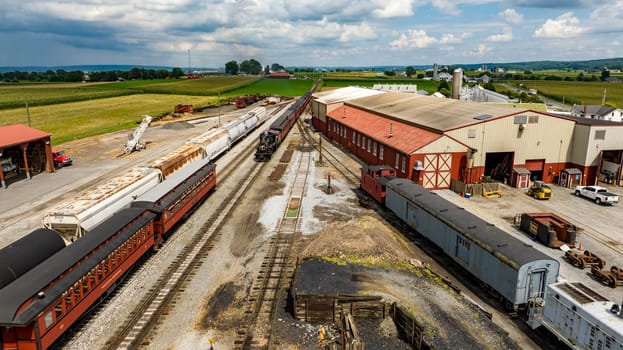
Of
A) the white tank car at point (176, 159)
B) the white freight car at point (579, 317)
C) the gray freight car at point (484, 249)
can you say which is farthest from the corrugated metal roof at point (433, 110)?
the white tank car at point (176, 159)

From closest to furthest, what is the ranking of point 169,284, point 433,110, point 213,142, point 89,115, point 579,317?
point 579,317, point 169,284, point 433,110, point 213,142, point 89,115

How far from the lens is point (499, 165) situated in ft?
148

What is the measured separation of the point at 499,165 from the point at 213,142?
35125 mm

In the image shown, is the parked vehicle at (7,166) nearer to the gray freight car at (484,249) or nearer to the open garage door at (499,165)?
the gray freight car at (484,249)

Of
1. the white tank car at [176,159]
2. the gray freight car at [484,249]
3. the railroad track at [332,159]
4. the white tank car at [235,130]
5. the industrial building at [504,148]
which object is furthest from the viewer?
the white tank car at [235,130]

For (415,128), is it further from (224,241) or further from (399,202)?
(224,241)

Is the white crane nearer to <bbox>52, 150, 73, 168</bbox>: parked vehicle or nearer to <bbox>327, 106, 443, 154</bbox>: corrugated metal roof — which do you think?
<bbox>52, 150, 73, 168</bbox>: parked vehicle

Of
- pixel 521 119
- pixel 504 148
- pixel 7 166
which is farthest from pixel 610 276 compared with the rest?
pixel 7 166

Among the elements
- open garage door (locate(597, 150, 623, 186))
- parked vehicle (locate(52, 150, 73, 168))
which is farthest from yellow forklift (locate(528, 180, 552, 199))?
parked vehicle (locate(52, 150, 73, 168))

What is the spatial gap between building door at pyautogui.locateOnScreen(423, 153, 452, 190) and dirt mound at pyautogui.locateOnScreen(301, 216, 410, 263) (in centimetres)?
1259

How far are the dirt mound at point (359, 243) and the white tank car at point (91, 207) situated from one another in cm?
1303

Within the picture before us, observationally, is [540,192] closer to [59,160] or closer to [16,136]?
[16,136]

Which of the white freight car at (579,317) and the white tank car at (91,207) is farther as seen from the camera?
the white tank car at (91,207)

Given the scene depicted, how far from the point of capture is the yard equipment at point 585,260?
80.4 ft
